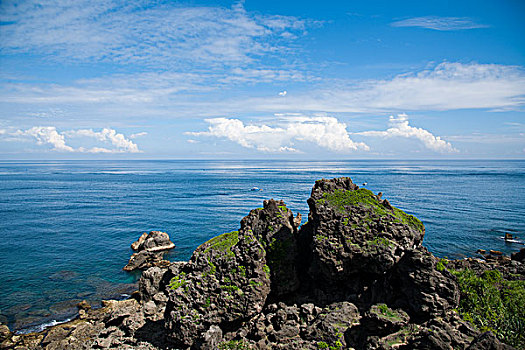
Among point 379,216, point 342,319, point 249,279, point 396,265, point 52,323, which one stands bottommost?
point 52,323

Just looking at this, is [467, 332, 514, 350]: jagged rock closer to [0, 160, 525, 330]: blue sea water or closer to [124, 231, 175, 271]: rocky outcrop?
[0, 160, 525, 330]: blue sea water

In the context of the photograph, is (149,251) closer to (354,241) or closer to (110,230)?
(110,230)

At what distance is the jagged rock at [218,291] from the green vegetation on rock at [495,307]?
13524 millimetres

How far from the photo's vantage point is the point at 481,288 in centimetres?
2328

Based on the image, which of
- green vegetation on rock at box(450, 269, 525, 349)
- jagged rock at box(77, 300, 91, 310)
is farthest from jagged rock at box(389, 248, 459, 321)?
jagged rock at box(77, 300, 91, 310)

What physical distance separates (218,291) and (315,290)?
727 centimetres

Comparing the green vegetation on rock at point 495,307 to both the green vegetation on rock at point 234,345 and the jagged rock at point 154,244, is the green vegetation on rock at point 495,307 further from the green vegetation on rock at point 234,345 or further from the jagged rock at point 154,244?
the jagged rock at point 154,244

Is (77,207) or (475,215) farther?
(77,207)

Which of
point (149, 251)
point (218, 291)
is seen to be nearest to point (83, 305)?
point (149, 251)

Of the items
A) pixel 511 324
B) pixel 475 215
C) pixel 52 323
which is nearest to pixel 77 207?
pixel 52 323

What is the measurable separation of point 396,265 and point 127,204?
97.2m

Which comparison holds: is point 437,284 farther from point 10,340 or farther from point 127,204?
point 127,204

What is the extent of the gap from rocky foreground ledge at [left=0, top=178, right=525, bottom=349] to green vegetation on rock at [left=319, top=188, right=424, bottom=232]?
8 centimetres

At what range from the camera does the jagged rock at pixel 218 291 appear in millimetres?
22031
